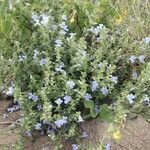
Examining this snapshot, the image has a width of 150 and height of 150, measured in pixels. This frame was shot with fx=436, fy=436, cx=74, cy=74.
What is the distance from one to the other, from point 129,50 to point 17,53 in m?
0.62

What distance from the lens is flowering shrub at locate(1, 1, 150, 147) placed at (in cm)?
216

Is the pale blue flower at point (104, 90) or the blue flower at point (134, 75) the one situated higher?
the blue flower at point (134, 75)

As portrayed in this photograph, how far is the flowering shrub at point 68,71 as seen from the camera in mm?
2156

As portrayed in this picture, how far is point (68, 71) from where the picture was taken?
7.47 ft

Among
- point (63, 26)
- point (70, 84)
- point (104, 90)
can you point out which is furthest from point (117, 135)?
point (63, 26)

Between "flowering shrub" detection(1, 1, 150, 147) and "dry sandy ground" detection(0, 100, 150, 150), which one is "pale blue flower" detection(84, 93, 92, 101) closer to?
"flowering shrub" detection(1, 1, 150, 147)

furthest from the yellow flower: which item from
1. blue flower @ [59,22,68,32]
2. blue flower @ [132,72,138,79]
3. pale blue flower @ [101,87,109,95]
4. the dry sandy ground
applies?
blue flower @ [59,22,68,32]

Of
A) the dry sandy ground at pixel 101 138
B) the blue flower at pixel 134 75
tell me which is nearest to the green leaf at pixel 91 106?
the dry sandy ground at pixel 101 138

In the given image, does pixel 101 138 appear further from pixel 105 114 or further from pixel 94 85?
pixel 94 85

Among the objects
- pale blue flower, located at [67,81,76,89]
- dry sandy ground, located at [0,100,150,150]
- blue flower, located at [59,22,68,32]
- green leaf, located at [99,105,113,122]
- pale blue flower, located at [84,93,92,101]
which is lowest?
dry sandy ground, located at [0,100,150,150]

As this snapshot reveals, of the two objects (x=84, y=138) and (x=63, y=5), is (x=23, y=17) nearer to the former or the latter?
(x=63, y=5)

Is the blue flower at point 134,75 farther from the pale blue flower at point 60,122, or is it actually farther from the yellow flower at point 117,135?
the pale blue flower at point 60,122

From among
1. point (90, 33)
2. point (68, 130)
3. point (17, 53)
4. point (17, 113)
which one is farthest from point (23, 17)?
point (68, 130)

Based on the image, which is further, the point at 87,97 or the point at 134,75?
the point at 134,75
